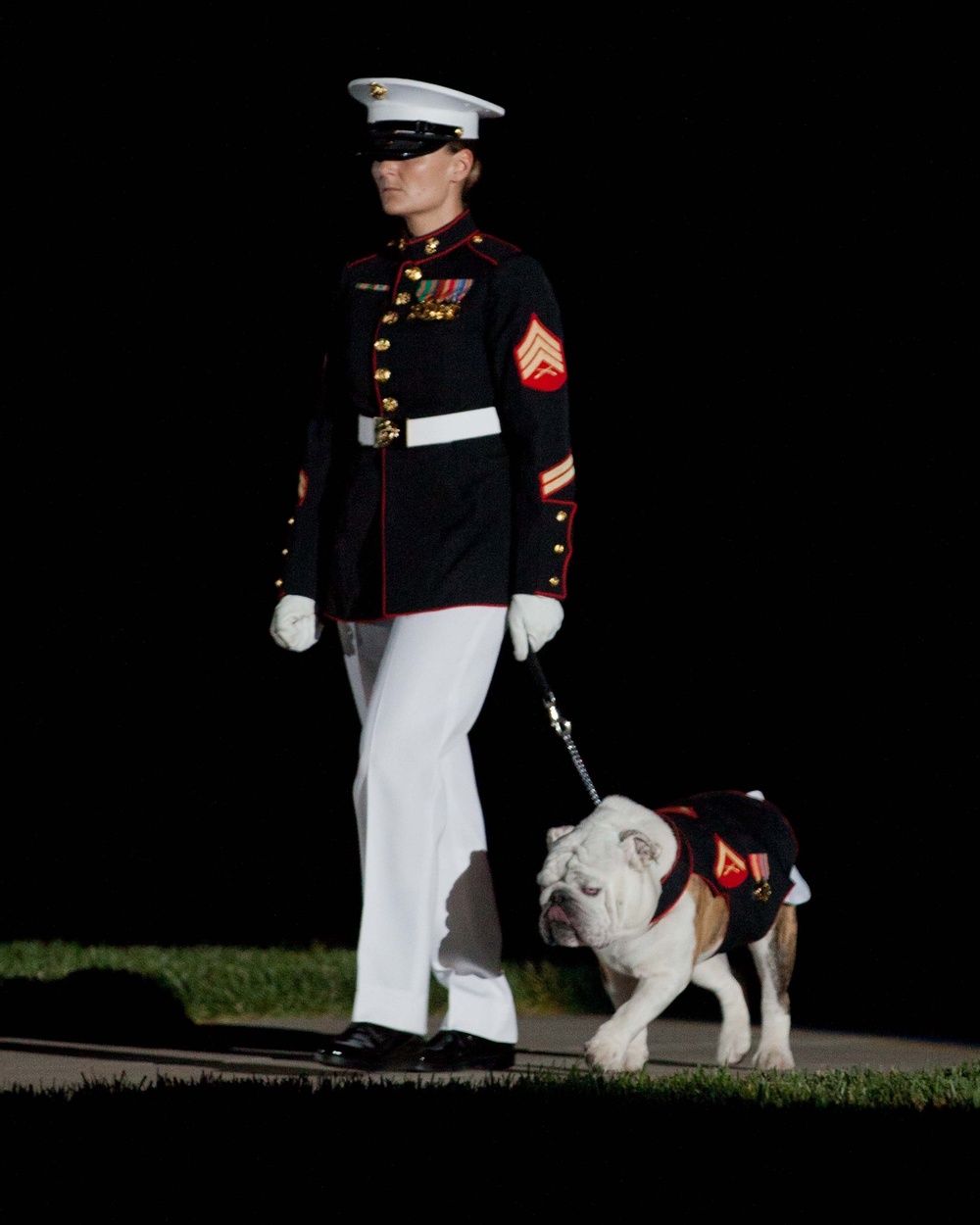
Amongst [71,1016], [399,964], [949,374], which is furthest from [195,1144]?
[949,374]

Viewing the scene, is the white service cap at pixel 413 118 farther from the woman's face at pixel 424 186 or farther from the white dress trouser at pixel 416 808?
the white dress trouser at pixel 416 808

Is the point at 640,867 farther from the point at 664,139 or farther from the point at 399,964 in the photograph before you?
the point at 664,139

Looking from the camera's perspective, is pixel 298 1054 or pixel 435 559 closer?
pixel 435 559

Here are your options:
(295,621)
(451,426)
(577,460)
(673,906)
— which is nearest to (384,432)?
(451,426)

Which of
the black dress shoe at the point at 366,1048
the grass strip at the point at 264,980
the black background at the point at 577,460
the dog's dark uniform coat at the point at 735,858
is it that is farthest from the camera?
the black background at the point at 577,460

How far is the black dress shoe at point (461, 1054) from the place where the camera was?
4613mm

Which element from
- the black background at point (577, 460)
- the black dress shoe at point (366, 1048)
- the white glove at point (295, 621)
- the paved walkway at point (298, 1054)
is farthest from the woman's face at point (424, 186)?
the black background at point (577, 460)

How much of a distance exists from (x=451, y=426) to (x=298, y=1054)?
1.43 metres

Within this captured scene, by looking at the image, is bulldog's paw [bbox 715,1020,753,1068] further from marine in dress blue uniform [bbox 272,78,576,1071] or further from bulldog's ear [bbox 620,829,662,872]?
bulldog's ear [bbox 620,829,662,872]

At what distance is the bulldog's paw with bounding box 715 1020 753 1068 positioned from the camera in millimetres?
5074

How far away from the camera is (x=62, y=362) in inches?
315

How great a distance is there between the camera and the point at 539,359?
4.71 meters

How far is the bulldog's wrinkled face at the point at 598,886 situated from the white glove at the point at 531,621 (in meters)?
0.36

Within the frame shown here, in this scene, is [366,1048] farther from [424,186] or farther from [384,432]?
[424,186]
